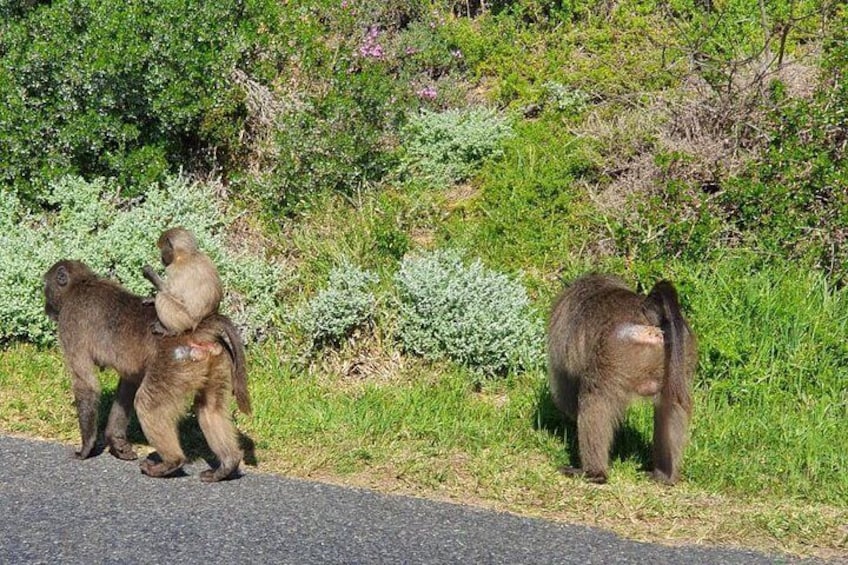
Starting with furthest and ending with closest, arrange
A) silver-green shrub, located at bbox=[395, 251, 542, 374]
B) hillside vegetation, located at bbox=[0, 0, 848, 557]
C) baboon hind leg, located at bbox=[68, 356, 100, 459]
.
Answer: silver-green shrub, located at bbox=[395, 251, 542, 374] < hillside vegetation, located at bbox=[0, 0, 848, 557] < baboon hind leg, located at bbox=[68, 356, 100, 459]

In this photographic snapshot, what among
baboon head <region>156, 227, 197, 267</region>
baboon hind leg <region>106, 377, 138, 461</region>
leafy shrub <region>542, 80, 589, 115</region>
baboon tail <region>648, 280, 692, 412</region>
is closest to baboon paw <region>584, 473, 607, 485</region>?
baboon tail <region>648, 280, 692, 412</region>

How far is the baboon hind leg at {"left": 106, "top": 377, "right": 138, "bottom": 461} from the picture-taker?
7.11 m

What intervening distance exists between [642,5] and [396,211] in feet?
14.4

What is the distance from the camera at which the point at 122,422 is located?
7199mm

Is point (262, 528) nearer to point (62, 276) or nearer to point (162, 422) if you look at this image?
point (162, 422)

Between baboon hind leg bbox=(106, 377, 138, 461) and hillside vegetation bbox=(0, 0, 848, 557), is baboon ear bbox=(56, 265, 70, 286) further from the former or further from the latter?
hillside vegetation bbox=(0, 0, 848, 557)

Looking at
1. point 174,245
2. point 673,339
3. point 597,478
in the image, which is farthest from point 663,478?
point 174,245

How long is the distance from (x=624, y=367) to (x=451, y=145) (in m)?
5.02

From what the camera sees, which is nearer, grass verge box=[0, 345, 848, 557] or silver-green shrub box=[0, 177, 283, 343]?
grass verge box=[0, 345, 848, 557]

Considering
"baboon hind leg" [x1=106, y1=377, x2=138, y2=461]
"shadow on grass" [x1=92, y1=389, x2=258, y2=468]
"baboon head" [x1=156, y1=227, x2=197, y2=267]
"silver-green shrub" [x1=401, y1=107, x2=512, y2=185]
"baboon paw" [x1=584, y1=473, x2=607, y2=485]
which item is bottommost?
"baboon paw" [x1=584, y1=473, x2=607, y2=485]

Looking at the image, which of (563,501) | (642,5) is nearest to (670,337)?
(563,501)

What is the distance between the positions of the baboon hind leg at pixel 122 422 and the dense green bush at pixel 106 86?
3.38 meters

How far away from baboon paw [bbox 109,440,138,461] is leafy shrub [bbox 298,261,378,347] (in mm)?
1953

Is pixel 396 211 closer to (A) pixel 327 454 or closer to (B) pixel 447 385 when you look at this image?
(B) pixel 447 385
